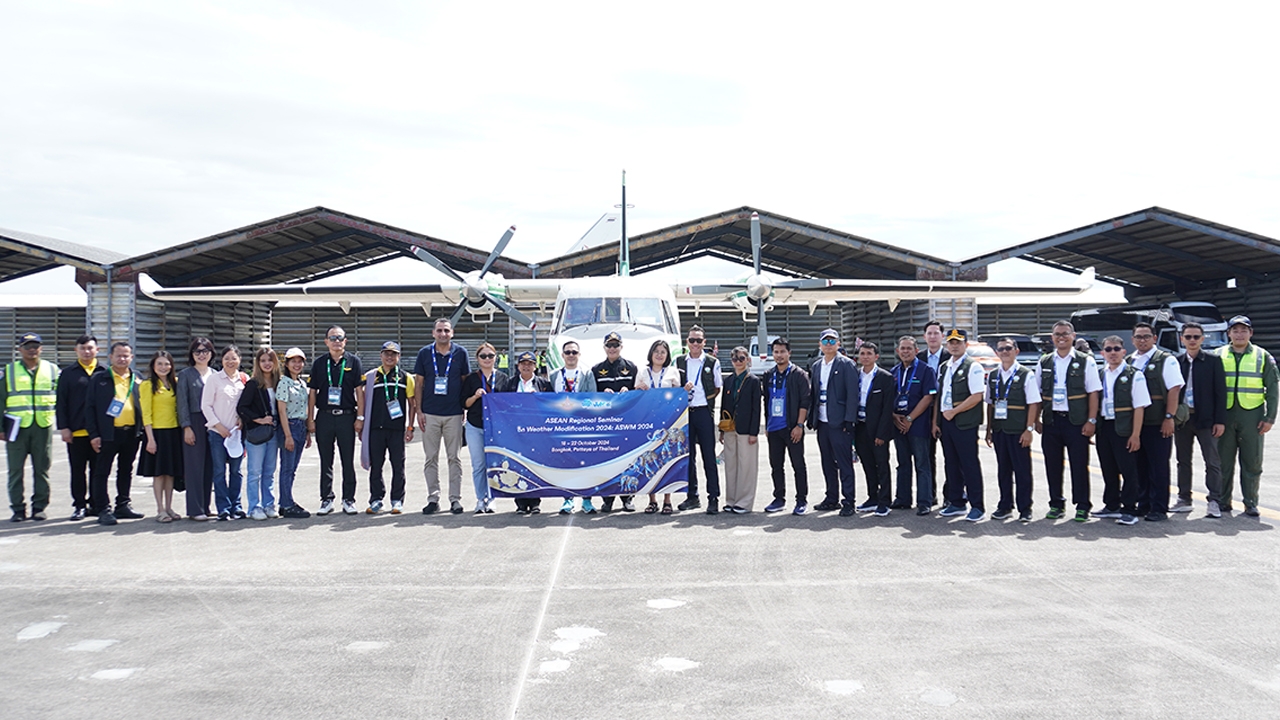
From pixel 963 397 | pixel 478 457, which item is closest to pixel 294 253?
pixel 478 457

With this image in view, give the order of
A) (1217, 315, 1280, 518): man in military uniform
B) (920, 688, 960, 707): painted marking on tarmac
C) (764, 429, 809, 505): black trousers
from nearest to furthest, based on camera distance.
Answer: (920, 688, 960, 707): painted marking on tarmac
(1217, 315, 1280, 518): man in military uniform
(764, 429, 809, 505): black trousers

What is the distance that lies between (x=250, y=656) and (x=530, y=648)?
152 centimetres

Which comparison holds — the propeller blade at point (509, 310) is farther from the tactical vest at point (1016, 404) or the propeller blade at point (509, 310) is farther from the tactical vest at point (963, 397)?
the tactical vest at point (1016, 404)

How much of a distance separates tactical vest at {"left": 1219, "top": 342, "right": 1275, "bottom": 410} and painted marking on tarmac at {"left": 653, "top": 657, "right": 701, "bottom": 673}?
23.4 feet

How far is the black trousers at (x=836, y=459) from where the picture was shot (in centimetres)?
899

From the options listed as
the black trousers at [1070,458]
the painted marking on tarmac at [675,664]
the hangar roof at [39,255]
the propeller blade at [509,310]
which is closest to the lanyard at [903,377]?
the black trousers at [1070,458]

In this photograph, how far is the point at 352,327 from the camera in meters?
38.4

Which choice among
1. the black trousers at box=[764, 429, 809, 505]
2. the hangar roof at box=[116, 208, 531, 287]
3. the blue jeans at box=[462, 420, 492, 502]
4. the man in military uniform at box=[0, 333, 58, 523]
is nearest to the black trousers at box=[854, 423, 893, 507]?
the black trousers at box=[764, 429, 809, 505]

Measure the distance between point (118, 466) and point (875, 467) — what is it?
7.79 meters

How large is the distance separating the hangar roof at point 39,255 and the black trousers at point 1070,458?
96.7 feet

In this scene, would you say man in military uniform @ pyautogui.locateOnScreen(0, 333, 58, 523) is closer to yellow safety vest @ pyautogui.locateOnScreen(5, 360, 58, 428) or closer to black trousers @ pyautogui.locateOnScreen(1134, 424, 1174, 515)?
yellow safety vest @ pyautogui.locateOnScreen(5, 360, 58, 428)

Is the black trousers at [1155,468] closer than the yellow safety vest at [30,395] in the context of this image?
Yes

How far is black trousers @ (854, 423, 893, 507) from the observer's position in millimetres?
8961

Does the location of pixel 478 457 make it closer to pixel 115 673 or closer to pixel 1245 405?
pixel 115 673
